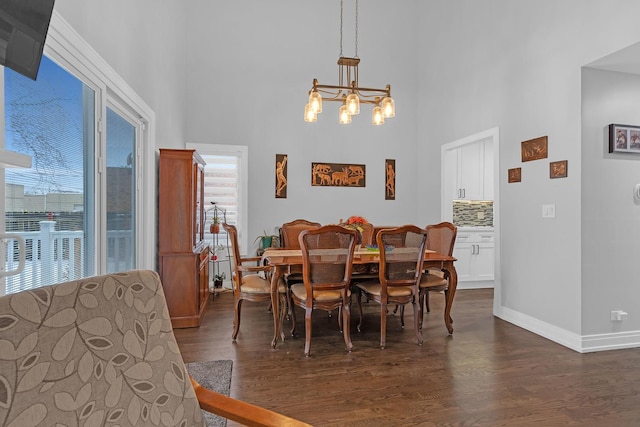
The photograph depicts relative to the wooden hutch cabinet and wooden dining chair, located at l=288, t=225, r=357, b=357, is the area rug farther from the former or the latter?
the wooden hutch cabinet

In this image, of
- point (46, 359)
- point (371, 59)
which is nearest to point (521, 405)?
point (46, 359)

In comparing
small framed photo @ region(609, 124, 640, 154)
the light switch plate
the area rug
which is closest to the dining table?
the area rug

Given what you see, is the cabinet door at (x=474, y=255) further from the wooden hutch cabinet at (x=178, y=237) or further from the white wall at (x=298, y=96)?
the wooden hutch cabinet at (x=178, y=237)

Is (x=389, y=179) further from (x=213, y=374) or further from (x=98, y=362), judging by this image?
(x=98, y=362)

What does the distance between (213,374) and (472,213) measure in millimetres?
4726

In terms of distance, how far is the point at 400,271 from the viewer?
3211 mm

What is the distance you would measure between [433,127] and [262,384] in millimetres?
4536

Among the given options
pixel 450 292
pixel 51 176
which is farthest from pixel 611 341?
pixel 51 176

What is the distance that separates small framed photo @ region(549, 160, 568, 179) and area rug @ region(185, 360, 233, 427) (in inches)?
131

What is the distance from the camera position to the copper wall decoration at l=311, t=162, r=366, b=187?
18.5 ft

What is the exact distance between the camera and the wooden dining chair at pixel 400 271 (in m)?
3.08

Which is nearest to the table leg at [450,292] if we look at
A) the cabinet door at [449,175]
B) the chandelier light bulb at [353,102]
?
the chandelier light bulb at [353,102]

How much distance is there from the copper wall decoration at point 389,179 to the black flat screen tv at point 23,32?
205 inches

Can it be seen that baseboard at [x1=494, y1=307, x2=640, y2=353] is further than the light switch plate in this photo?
No
